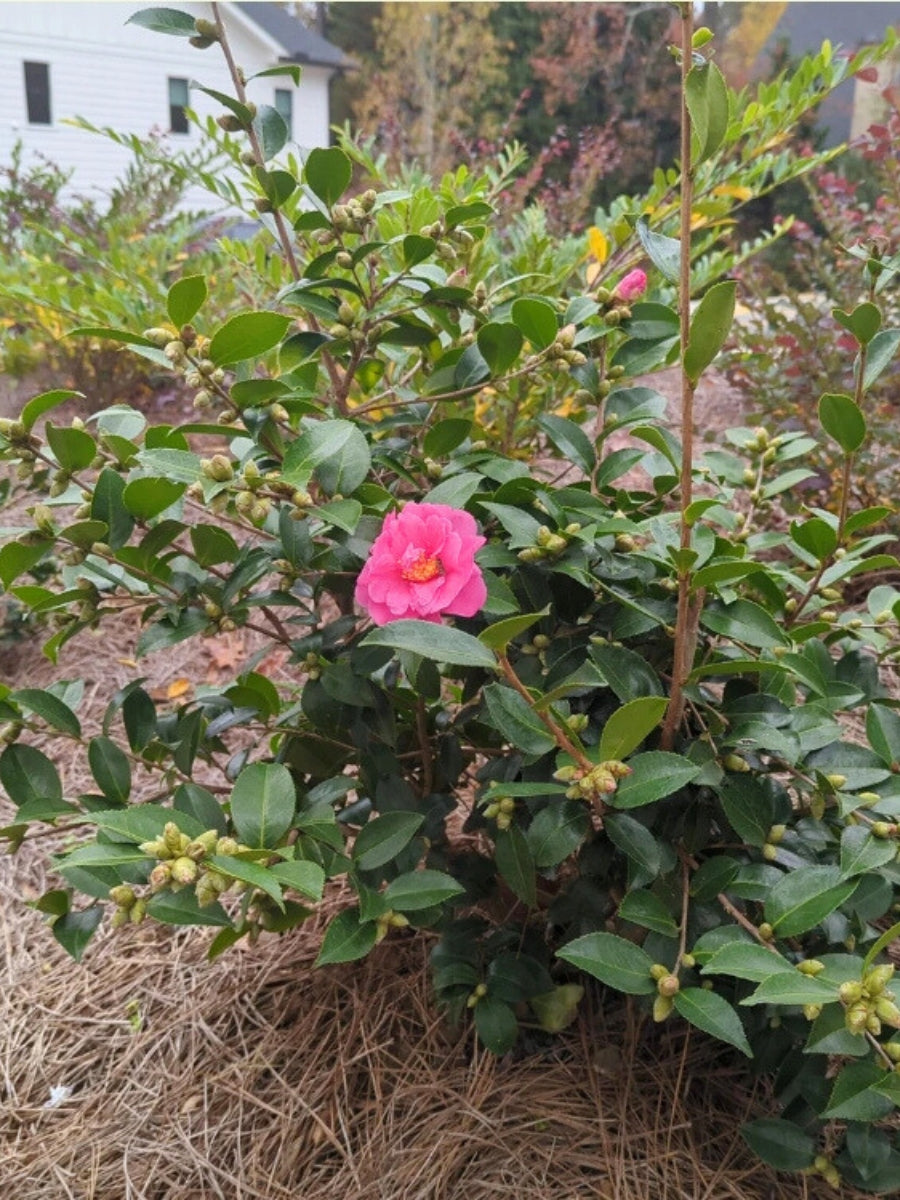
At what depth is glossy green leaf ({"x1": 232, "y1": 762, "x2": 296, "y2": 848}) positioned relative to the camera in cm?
70

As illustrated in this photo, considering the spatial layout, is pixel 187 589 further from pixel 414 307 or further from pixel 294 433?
pixel 414 307

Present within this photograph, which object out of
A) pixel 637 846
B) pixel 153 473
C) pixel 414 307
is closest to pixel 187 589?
pixel 153 473

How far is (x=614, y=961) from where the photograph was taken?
0.69 meters

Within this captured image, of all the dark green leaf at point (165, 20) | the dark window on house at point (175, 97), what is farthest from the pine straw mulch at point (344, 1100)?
the dark window on house at point (175, 97)

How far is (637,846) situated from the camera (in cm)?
73

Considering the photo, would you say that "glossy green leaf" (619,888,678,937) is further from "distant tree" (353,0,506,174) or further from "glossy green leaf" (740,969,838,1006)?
"distant tree" (353,0,506,174)

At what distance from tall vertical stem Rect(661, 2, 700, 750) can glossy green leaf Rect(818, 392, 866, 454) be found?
20cm

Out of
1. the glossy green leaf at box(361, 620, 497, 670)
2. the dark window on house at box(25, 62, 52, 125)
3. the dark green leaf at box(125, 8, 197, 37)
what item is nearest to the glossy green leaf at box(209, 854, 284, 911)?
the glossy green leaf at box(361, 620, 497, 670)

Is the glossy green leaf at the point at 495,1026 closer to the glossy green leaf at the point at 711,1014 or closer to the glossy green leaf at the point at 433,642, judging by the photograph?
the glossy green leaf at the point at 711,1014

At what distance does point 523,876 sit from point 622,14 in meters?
11.0

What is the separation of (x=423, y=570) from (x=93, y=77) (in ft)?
32.6

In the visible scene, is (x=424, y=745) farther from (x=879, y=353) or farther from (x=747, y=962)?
(x=879, y=353)

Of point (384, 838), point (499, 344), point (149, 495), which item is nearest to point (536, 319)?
point (499, 344)

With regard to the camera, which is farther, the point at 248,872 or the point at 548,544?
the point at 548,544
